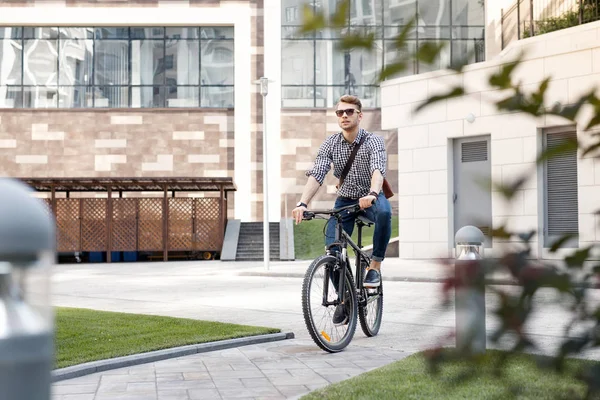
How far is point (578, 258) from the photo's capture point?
4.75ft

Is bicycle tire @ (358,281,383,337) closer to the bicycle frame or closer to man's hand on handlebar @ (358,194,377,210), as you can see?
the bicycle frame

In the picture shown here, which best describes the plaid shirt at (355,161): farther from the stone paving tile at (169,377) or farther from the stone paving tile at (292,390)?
the stone paving tile at (292,390)

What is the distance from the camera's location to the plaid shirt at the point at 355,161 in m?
7.22

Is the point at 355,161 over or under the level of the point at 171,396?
over

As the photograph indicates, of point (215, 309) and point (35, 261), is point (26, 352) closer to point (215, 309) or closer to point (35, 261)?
point (35, 261)

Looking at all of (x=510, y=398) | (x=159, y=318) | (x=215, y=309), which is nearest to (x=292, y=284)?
(x=215, y=309)

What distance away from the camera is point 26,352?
131cm

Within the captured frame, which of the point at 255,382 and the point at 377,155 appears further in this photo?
the point at 377,155

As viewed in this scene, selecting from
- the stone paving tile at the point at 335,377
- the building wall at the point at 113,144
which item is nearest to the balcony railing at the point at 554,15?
the building wall at the point at 113,144

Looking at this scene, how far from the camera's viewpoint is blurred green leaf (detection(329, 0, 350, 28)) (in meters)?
1.34

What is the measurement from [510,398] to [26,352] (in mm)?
839

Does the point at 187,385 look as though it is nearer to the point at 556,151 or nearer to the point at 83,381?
the point at 83,381

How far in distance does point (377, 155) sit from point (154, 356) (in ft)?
7.73

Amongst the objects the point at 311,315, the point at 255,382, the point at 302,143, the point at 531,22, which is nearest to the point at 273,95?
the point at 302,143
